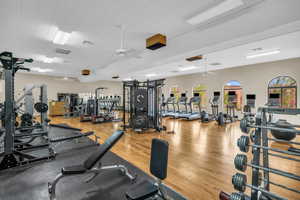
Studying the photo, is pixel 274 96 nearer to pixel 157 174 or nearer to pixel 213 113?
pixel 213 113

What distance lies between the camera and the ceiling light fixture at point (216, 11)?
269 centimetres

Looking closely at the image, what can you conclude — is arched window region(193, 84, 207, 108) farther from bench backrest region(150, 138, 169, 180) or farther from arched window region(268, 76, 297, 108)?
bench backrest region(150, 138, 169, 180)

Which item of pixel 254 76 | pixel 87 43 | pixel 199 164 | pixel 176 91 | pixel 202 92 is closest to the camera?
pixel 199 164

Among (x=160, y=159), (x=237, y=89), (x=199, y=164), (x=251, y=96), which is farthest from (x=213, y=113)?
(x=160, y=159)

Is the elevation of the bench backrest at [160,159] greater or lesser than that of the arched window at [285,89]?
lesser

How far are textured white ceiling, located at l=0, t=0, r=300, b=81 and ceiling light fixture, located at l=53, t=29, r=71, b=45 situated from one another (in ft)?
0.52

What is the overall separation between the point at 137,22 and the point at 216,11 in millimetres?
1686

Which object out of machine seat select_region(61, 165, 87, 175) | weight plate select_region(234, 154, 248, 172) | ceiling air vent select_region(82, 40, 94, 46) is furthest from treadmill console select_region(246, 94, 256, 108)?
machine seat select_region(61, 165, 87, 175)

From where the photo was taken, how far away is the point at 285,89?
6.66 m

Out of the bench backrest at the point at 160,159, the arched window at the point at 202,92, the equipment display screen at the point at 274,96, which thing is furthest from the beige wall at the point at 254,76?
the bench backrest at the point at 160,159

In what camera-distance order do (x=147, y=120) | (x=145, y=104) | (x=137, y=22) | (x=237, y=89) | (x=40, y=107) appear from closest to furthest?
(x=137, y=22), (x=40, y=107), (x=147, y=120), (x=145, y=104), (x=237, y=89)

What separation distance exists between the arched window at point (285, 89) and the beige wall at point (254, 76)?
16cm

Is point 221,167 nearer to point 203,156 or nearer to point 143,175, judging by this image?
point 203,156

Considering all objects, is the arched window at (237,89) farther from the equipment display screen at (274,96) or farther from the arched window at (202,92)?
the equipment display screen at (274,96)
